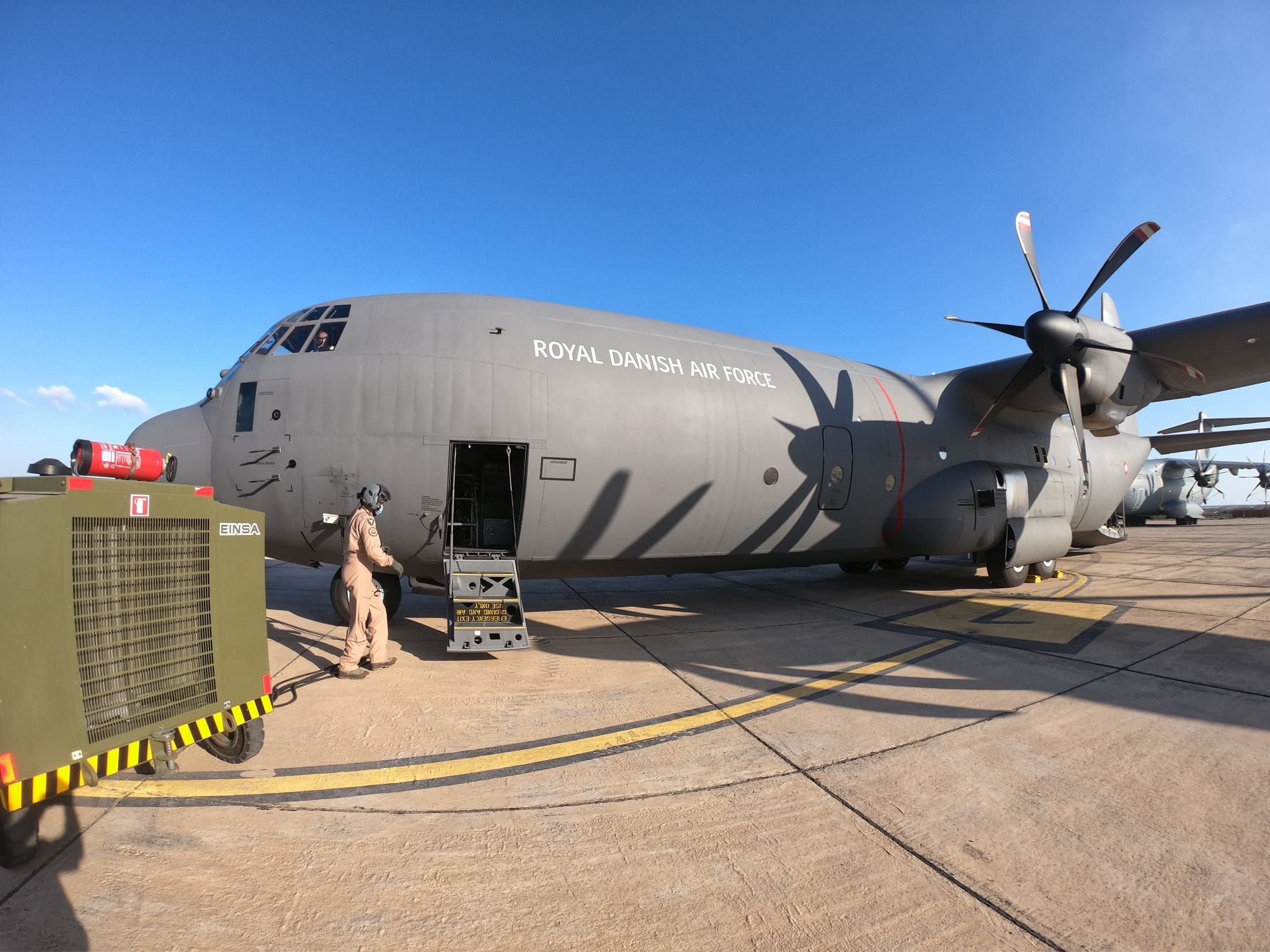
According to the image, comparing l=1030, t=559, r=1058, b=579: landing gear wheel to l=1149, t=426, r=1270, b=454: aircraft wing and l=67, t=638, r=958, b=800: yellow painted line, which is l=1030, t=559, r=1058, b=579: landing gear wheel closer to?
l=1149, t=426, r=1270, b=454: aircraft wing

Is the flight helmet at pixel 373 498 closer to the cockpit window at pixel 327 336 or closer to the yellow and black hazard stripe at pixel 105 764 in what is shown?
the cockpit window at pixel 327 336

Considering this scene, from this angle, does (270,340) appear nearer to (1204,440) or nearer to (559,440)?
(559,440)

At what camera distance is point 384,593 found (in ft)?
22.4

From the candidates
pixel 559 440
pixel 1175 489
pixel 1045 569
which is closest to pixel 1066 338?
pixel 1045 569

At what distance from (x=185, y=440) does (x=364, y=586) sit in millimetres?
3321

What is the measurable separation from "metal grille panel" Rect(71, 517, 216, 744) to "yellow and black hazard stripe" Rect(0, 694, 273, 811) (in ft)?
0.32

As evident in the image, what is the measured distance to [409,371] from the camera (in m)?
6.71

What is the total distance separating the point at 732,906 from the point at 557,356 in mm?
5933

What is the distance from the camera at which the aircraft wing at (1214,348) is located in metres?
8.68

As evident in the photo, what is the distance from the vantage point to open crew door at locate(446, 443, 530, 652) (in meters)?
6.10

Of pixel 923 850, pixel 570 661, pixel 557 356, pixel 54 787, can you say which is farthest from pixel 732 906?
pixel 557 356

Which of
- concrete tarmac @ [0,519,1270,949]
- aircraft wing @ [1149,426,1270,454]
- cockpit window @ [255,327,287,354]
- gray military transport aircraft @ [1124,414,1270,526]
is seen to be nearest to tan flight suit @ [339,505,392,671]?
concrete tarmac @ [0,519,1270,949]

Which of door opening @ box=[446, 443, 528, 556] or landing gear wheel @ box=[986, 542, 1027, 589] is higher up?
door opening @ box=[446, 443, 528, 556]

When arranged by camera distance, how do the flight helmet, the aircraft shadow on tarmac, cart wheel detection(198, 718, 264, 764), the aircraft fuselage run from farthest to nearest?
the aircraft fuselage → the flight helmet → the aircraft shadow on tarmac → cart wheel detection(198, 718, 264, 764)
